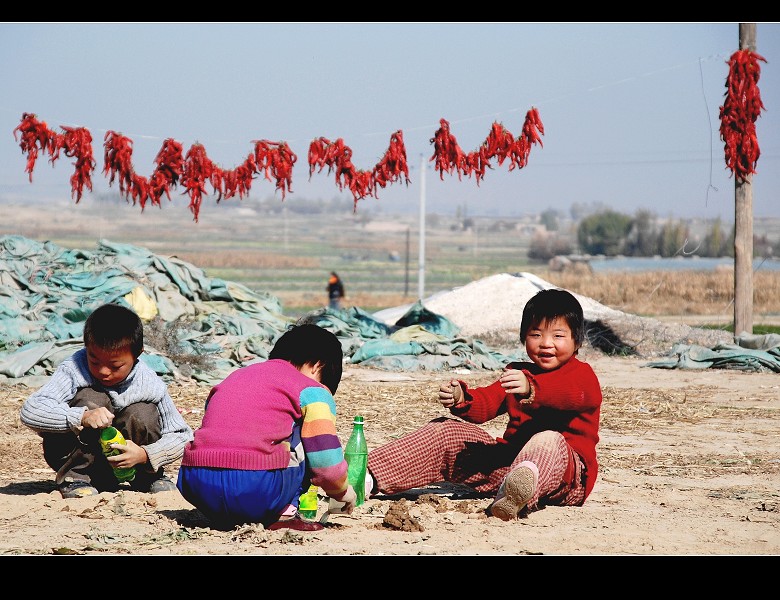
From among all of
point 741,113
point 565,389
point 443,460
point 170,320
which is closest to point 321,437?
point 443,460

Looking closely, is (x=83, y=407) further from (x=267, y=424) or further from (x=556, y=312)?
(x=556, y=312)

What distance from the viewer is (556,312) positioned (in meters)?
5.35

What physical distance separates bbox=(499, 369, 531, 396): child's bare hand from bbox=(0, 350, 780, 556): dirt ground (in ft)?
2.10

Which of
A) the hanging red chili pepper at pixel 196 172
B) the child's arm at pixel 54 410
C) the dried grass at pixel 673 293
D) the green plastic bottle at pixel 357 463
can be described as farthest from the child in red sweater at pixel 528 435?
the dried grass at pixel 673 293

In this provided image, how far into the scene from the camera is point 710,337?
1592 cm

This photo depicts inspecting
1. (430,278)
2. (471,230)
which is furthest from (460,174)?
(471,230)

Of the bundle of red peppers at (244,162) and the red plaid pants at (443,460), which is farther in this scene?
the bundle of red peppers at (244,162)

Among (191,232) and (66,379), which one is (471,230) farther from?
(66,379)

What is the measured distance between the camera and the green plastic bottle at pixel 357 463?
5406mm

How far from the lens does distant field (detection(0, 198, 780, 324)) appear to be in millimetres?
30453

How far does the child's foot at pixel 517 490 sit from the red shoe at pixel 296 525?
0.90 metres

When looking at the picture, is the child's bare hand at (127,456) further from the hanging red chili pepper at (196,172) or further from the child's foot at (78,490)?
the hanging red chili pepper at (196,172)

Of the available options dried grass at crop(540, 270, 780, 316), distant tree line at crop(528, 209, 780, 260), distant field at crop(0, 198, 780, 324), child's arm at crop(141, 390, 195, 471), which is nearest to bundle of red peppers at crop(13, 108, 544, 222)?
distant field at crop(0, 198, 780, 324)

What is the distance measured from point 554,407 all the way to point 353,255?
58389mm
